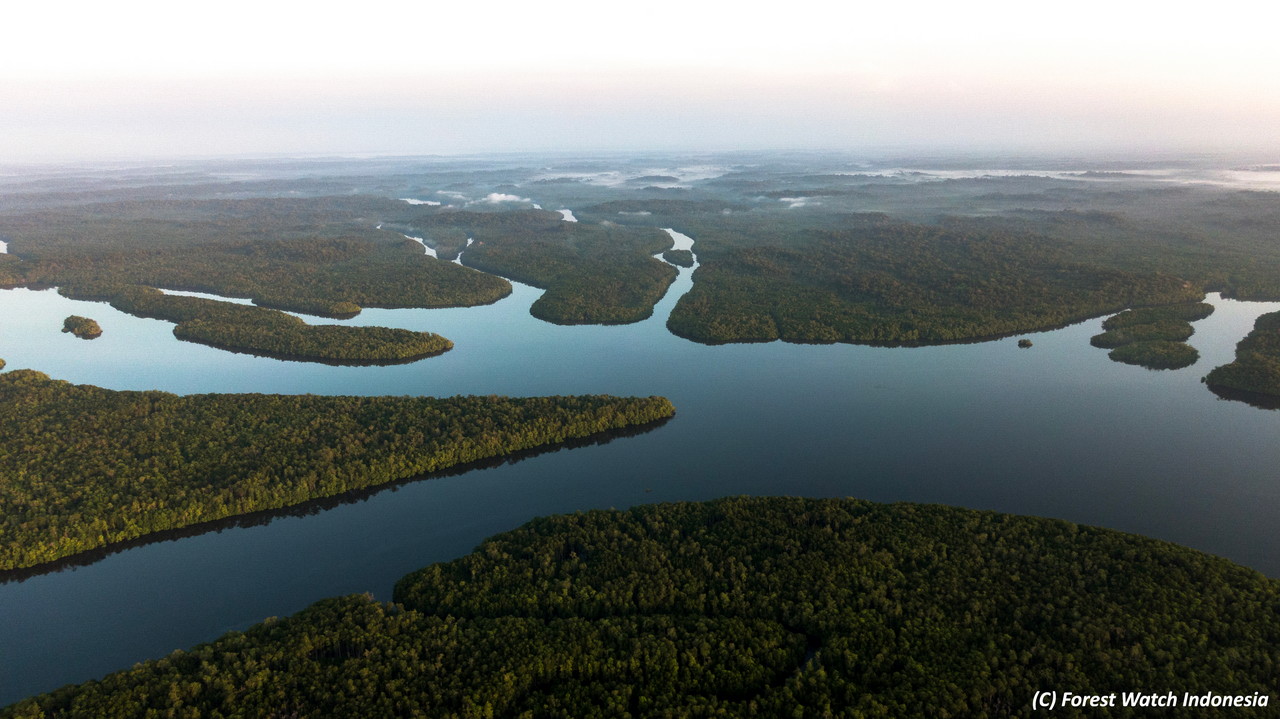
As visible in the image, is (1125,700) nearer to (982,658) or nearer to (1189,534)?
(982,658)

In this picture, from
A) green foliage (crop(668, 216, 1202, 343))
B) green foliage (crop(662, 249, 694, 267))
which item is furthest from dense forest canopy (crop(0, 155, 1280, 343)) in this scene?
green foliage (crop(662, 249, 694, 267))

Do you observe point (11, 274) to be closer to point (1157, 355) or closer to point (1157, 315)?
point (1157, 355)

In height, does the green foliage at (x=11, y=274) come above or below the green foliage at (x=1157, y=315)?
above

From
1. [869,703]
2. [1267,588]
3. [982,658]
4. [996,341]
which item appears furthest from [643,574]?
[996,341]

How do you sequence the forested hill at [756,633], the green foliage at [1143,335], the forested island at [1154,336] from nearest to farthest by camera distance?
the forested hill at [756,633] < the forested island at [1154,336] < the green foliage at [1143,335]

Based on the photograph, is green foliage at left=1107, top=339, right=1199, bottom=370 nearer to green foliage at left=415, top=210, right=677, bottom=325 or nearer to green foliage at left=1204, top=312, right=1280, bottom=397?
green foliage at left=1204, top=312, right=1280, bottom=397

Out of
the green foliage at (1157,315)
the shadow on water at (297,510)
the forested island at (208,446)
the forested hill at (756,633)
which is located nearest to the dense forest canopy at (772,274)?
the green foliage at (1157,315)

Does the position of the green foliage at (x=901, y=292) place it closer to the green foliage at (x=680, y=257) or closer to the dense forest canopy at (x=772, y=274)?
the dense forest canopy at (x=772, y=274)

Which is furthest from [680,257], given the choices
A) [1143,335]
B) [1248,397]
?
[1248,397]
